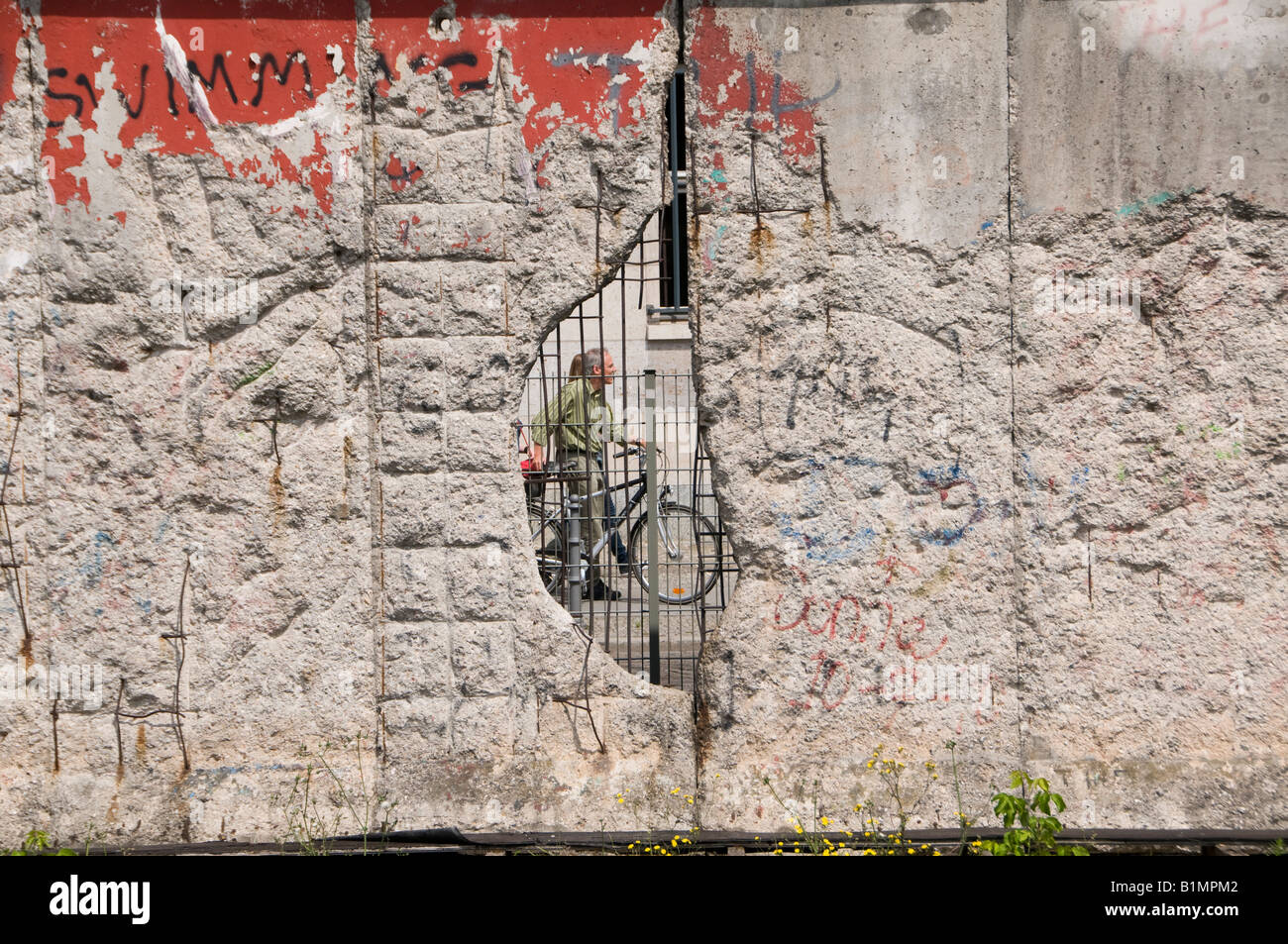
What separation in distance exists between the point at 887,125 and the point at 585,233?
1.12m

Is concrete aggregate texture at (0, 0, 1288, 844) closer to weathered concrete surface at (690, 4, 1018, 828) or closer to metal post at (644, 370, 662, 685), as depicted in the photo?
weathered concrete surface at (690, 4, 1018, 828)

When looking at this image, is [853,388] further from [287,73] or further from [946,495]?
[287,73]

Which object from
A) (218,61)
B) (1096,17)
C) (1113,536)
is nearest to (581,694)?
(1113,536)

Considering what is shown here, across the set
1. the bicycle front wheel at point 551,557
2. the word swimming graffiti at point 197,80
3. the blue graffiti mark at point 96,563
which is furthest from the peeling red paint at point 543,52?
the blue graffiti mark at point 96,563

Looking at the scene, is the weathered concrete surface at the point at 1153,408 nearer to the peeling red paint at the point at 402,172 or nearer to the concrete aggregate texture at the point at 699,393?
the concrete aggregate texture at the point at 699,393

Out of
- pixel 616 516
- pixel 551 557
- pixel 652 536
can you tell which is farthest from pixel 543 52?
pixel 616 516

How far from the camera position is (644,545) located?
21.8 feet

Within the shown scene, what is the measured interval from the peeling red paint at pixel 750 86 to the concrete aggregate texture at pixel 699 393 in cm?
1

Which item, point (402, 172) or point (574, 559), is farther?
point (574, 559)

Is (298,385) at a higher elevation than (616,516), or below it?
higher

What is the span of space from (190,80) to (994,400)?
119 inches

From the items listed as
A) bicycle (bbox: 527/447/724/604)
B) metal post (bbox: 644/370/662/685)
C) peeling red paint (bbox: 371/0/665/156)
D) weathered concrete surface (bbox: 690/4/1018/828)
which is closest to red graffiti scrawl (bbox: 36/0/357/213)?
peeling red paint (bbox: 371/0/665/156)

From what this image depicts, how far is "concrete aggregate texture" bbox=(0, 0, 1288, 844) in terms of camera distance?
12.1 ft

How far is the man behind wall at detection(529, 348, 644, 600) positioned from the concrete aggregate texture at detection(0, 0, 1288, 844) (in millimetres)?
539
